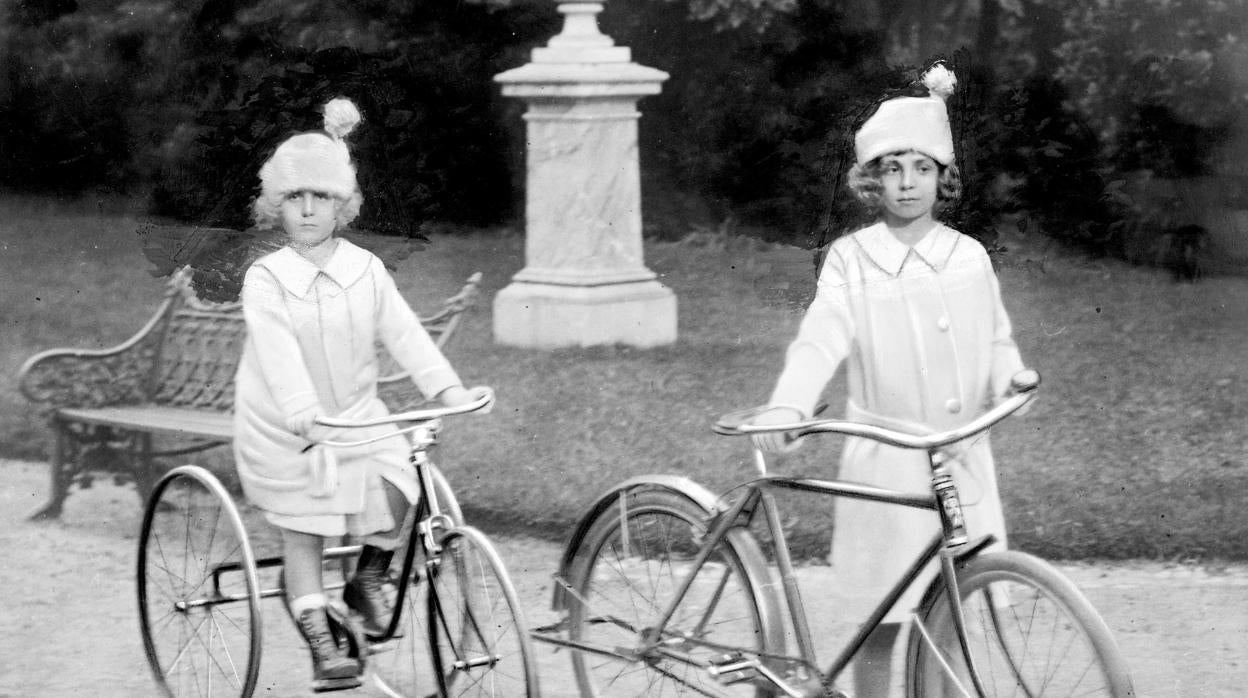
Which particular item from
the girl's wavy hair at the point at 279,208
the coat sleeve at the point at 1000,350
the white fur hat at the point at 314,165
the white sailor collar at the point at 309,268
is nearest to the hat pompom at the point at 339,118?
the white fur hat at the point at 314,165

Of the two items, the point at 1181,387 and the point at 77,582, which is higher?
the point at 1181,387

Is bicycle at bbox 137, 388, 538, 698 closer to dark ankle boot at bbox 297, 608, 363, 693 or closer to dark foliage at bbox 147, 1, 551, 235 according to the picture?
dark ankle boot at bbox 297, 608, 363, 693

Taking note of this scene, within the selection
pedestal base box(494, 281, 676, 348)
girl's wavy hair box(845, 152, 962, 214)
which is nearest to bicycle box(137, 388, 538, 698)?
girl's wavy hair box(845, 152, 962, 214)

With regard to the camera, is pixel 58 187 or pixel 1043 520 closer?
pixel 1043 520

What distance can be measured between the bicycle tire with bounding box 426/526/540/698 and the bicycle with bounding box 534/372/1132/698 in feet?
0.79

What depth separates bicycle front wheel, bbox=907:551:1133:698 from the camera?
131 inches

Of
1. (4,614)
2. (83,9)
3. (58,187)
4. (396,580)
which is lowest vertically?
(4,614)

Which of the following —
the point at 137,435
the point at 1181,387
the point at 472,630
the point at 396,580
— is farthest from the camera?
the point at 137,435

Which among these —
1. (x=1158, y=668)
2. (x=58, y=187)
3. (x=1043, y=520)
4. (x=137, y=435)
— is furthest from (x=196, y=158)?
(x=1158, y=668)

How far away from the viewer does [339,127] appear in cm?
479

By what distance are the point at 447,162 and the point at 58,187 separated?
1375 mm

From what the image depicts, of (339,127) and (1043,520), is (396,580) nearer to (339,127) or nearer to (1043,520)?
(339,127)

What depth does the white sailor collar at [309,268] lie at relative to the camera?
4.45 m

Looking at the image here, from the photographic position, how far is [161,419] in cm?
614
